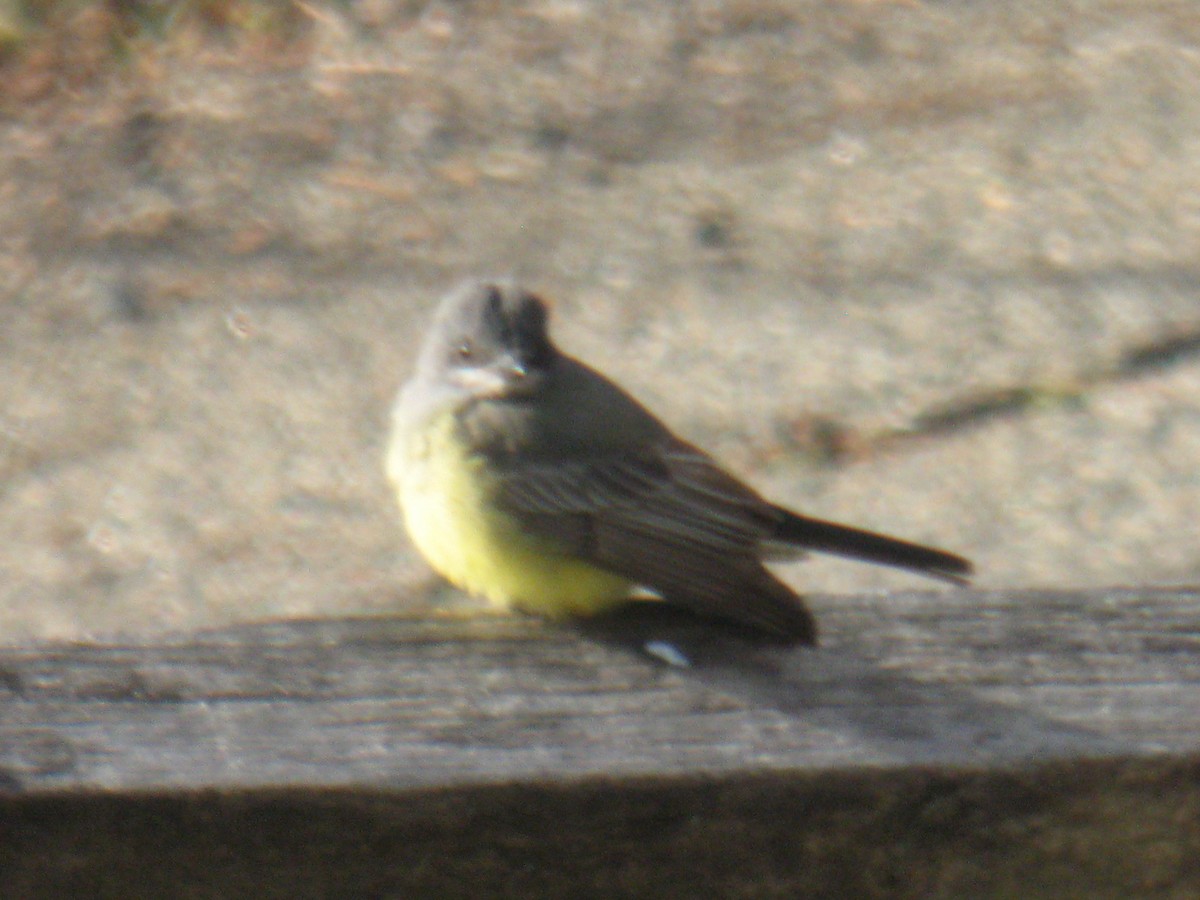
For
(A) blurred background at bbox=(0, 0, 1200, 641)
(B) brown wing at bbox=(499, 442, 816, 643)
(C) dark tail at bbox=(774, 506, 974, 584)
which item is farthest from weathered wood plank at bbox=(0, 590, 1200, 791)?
(A) blurred background at bbox=(0, 0, 1200, 641)

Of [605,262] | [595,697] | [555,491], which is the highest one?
[595,697]

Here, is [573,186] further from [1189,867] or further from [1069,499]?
[1189,867]

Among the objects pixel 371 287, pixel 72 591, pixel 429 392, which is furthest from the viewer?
pixel 371 287

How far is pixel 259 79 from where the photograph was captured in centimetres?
555

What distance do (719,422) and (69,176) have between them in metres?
2.05

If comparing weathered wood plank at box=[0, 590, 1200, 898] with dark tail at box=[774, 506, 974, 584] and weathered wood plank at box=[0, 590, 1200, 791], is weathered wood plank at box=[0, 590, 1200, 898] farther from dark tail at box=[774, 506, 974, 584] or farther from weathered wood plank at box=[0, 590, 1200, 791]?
dark tail at box=[774, 506, 974, 584]

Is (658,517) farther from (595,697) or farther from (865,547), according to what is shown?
(595,697)

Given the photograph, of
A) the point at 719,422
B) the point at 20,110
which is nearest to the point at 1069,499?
the point at 719,422

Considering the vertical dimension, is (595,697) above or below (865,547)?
above

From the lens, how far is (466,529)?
303 cm

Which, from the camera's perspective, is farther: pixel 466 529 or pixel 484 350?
pixel 484 350

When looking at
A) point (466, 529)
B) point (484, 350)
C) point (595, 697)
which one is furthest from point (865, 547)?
point (595, 697)

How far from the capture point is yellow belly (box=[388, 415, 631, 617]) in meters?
2.91

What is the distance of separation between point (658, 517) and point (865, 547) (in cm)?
33
